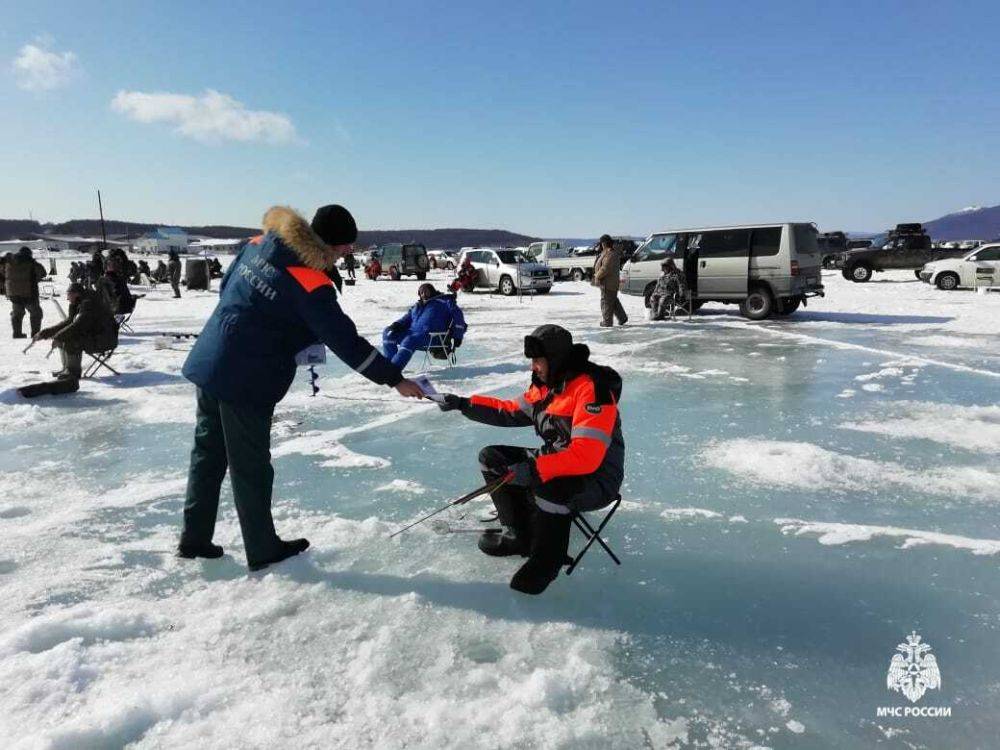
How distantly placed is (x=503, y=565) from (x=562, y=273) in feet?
108

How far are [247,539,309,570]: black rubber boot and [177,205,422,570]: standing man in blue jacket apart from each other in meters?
0.01

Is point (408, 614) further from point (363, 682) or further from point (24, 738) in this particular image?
point (24, 738)

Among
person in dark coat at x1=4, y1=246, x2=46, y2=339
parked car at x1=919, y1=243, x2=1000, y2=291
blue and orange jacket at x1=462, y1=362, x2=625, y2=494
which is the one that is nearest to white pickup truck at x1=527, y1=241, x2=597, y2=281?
parked car at x1=919, y1=243, x2=1000, y2=291

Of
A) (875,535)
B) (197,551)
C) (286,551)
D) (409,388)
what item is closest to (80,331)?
(197,551)

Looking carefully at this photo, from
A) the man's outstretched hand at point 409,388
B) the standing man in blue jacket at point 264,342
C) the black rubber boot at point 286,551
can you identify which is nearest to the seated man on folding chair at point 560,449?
the man's outstretched hand at point 409,388

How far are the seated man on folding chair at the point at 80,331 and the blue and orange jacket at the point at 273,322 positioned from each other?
5.47 metres

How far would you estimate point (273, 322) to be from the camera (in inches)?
116

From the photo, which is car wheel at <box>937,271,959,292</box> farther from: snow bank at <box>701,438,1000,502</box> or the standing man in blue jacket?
the standing man in blue jacket

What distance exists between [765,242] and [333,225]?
42.8 feet

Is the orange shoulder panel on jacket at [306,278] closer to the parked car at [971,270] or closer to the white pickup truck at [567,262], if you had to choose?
the parked car at [971,270]

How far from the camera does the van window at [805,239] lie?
13966 mm

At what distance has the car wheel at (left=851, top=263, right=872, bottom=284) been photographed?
89.5 feet

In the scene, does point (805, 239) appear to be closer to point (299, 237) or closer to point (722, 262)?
point (722, 262)

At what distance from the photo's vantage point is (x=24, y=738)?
2059 mm
